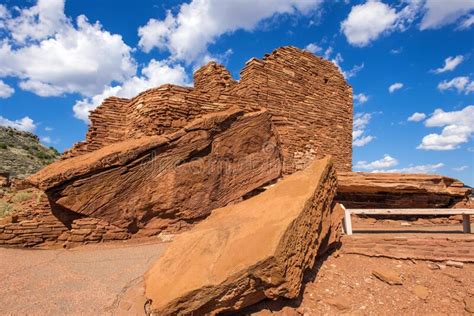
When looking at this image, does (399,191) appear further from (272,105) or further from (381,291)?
(381,291)

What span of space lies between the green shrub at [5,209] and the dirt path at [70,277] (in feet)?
9.39

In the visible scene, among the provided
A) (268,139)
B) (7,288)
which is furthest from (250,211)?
(268,139)

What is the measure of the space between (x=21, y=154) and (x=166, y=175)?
25.5 metres

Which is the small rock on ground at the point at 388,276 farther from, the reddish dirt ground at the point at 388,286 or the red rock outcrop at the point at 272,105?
the red rock outcrop at the point at 272,105

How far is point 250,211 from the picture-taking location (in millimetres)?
4781

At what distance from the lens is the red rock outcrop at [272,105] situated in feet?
29.0

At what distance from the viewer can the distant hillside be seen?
22281 millimetres

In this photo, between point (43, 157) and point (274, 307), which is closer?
point (274, 307)

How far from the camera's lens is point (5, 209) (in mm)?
9289

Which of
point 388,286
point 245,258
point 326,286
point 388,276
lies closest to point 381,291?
point 388,286

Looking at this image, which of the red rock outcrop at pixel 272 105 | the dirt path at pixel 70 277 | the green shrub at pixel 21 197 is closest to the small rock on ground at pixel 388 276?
the dirt path at pixel 70 277

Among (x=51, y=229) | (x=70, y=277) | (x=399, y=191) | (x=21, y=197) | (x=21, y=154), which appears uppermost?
(x=21, y=154)

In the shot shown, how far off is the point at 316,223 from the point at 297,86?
329 inches

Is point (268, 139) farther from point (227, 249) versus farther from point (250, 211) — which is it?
point (227, 249)
